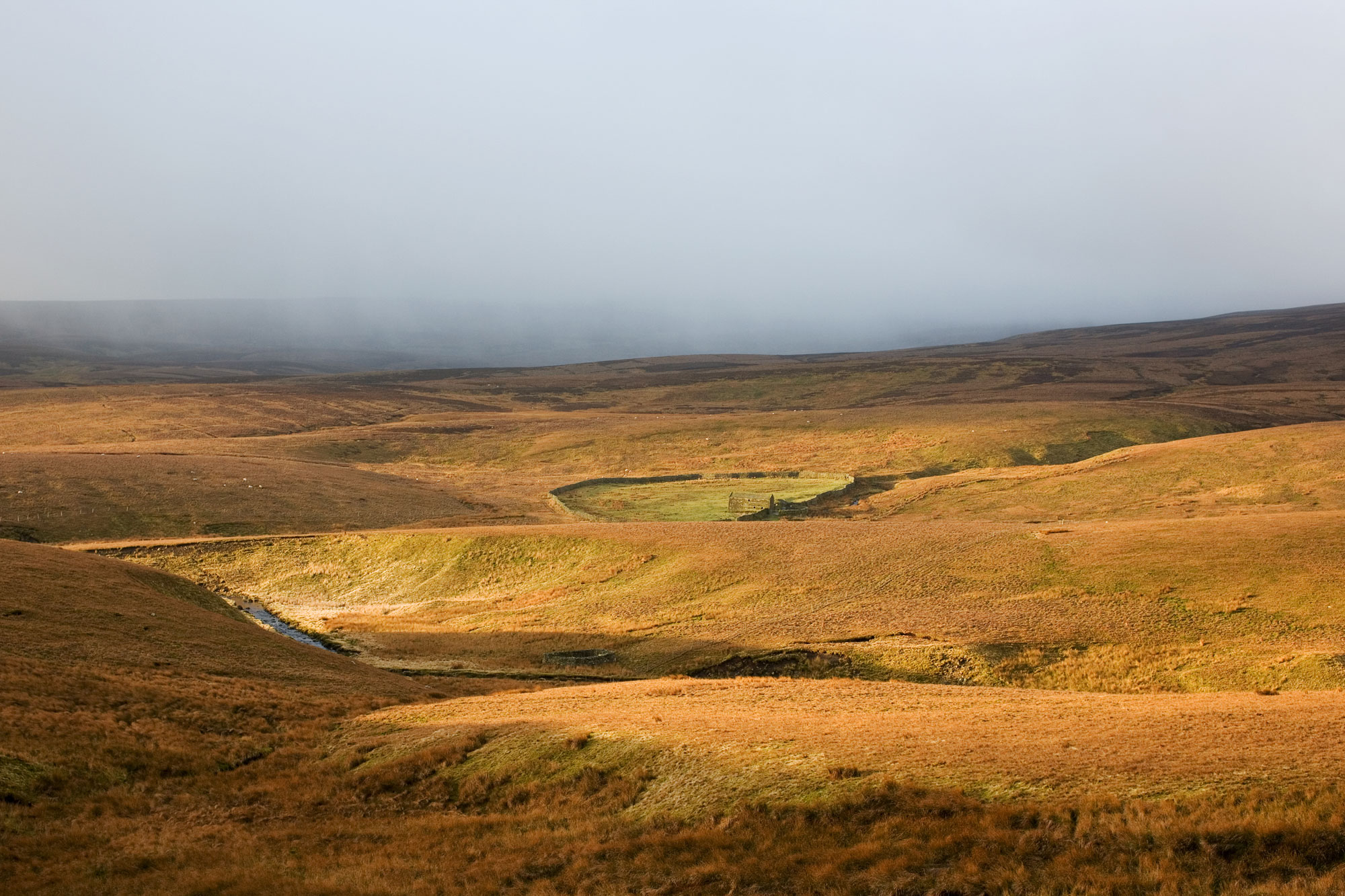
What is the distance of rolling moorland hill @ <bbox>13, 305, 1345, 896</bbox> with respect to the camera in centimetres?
1435

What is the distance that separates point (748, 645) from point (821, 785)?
73.7ft

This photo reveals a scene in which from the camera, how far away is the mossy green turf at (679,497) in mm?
74875

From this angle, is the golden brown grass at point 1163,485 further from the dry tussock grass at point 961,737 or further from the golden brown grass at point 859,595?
the dry tussock grass at point 961,737

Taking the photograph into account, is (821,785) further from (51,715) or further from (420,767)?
(51,715)

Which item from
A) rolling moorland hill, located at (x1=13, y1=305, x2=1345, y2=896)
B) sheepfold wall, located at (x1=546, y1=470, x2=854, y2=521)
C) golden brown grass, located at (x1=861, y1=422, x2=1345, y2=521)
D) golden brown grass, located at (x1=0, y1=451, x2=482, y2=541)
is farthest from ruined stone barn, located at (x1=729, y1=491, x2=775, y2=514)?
golden brown grass, located at (x1=0, y1=451, x2=482, y2=541)

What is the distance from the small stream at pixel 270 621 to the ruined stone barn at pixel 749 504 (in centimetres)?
3581

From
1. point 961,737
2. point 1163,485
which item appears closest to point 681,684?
point 961,737

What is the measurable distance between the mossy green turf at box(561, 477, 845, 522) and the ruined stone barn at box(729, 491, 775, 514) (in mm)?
648

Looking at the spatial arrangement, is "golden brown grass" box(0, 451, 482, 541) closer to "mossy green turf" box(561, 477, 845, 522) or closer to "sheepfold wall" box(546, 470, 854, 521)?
"mossy green turf" box(561, 477, 845, 522)

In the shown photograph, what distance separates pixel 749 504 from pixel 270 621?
3875 cm

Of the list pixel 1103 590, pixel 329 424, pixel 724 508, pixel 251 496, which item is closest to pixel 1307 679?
pixel 1103 590

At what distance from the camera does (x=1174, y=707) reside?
21625mm

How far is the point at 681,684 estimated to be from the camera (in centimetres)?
3072

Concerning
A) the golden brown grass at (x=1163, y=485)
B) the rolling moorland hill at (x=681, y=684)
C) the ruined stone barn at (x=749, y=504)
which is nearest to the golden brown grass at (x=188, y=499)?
the rolling moorland hill at (x=681, y=684)
